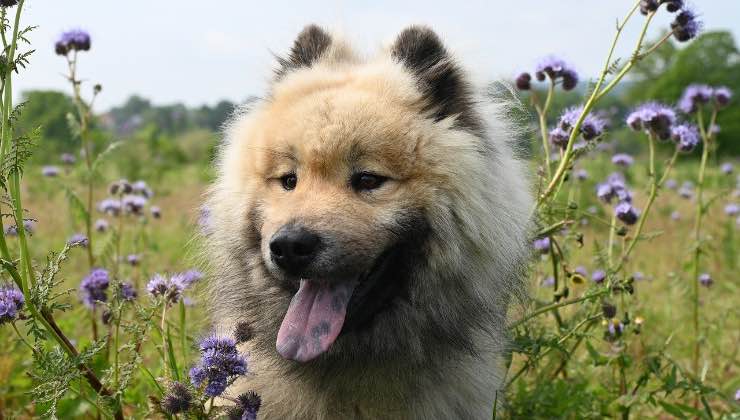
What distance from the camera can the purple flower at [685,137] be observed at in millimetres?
3832

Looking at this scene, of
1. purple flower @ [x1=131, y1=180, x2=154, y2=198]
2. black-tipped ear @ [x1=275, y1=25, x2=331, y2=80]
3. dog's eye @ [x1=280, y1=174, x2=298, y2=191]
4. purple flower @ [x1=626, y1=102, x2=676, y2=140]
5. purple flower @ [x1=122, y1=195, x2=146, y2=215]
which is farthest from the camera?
purple flower @ [x1=131, y1=180, x2=154, y2=198]

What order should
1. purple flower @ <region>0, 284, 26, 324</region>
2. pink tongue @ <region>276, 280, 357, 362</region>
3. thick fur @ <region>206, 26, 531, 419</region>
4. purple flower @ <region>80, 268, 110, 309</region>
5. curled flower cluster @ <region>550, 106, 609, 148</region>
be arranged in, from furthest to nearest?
1. curled flower cluster @ <region>550, 106, 609, 148</region>
2. purple flower @ <region>80, 268, 110, 309</region>
3. thick fur @ <region>206, 26, 531, 419</region>
4. pink tongue @ <region>276, 280, 357, 362</region>
5. purple flower @ <region>0, 284, 26, 324</region>

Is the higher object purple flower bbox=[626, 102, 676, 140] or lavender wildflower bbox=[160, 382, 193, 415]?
purple flower bbox=[626, 102, 676, 140]

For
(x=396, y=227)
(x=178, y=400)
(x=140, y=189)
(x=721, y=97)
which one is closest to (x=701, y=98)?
(x=721, y=97)

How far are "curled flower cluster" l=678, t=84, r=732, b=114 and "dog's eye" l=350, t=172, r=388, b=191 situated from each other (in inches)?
116

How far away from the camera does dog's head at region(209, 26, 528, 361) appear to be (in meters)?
2.59

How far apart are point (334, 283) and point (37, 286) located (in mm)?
1010

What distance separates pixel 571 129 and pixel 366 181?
1.42m

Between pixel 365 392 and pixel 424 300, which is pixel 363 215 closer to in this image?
pixel 424 300

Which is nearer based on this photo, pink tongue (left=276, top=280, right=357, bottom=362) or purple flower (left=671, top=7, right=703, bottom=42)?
pink tongue (left=276, top=280, right=357, bottom=362)

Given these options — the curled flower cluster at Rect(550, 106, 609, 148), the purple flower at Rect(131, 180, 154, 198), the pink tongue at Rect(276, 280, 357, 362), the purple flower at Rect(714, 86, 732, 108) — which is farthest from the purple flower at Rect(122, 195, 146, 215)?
the purple flower at Rect(714, 86, 732, 108)

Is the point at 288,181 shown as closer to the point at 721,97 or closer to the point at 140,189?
the point at 140,189

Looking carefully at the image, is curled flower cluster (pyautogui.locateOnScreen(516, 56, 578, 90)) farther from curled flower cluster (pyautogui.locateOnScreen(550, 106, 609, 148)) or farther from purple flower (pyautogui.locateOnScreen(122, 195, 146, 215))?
purple flower (pyautogui.locateOnScreen(122, 195, 146, 215))

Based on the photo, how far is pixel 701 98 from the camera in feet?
15.3
